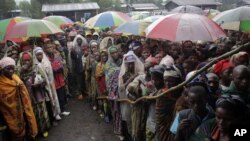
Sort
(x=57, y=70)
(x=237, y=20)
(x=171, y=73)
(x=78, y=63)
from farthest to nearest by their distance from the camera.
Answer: (x=78, y=63), (x=57, y=70), (x=237, y=20), (x=171, y=73)

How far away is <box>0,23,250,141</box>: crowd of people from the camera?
312 centimetres

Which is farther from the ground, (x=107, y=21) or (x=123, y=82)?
(x=107, y=21)

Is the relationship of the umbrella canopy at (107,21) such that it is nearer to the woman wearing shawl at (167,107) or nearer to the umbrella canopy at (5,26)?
the umbrella canopy at (5,26)

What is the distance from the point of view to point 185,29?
4703 millimetres

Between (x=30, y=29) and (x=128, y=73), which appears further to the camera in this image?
(x=30, y=29)

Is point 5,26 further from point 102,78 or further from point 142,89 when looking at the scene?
point 142,89

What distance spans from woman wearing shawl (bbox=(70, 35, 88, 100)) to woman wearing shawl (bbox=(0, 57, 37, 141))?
3904mm

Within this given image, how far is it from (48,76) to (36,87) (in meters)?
0.66

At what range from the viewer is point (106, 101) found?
292 inches

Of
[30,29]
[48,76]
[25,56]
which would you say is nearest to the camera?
[25,56]

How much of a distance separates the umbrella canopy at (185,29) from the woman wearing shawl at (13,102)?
260cm

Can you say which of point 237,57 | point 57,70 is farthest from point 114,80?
point 237,57

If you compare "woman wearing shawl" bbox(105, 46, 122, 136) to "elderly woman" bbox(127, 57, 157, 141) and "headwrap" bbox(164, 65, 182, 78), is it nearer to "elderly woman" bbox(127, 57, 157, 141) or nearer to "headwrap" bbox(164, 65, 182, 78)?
"elderly woman" bbox(127, 57, 157, 141)

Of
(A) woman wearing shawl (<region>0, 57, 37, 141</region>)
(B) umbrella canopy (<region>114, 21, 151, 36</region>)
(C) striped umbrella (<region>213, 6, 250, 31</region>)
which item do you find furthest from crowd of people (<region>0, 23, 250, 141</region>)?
(B) umbrella canopy (<region>114, 21, 151, 36</region>)
